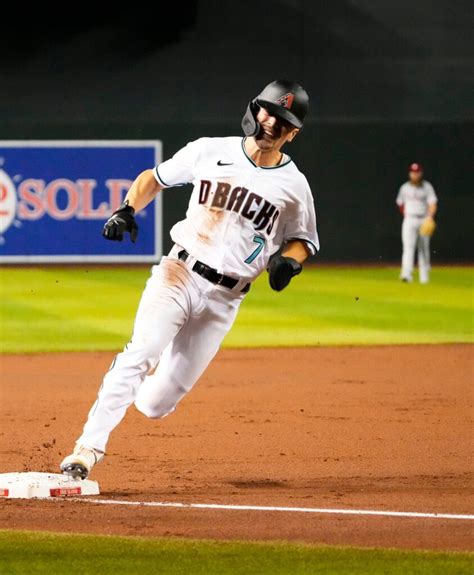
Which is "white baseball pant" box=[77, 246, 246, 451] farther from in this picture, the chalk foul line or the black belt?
the chalk foul line

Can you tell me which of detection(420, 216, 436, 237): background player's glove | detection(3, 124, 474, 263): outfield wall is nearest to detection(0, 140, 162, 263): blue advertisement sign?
detection(3, 124, 474, 263): outfield wall

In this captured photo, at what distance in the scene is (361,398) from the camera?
1038 centimetres

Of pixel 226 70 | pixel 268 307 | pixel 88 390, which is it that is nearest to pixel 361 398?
pixel 88 390

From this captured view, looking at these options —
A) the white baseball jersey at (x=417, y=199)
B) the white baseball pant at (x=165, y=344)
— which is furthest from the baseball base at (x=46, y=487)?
the white baseball jersey at (x=417, y=199)

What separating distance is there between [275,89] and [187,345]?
1.43 meters

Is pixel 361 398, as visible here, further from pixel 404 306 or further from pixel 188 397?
pixel 404 306

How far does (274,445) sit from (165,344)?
2.10 meters

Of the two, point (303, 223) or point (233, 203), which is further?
point (303, 223)

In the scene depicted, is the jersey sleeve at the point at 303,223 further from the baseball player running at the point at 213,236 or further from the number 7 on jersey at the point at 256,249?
the number 7 on jersey at the point at 256,249

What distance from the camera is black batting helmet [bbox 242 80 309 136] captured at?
6.54m

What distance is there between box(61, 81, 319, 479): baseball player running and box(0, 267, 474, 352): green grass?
6.96 m

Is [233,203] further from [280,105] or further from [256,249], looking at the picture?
[280,105]

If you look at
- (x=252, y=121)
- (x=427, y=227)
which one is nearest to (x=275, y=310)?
(x=427, y=227)

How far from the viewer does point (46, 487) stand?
640 centimetres
